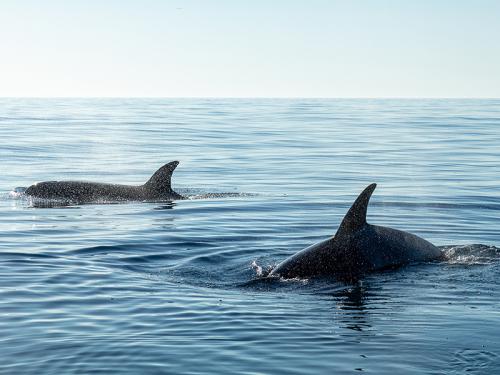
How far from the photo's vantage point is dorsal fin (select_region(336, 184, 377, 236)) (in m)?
12.0

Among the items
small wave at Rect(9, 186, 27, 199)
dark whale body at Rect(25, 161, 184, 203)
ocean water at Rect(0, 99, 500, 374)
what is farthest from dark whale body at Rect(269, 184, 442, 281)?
small wave at Rect(9, 186, 27, 199)

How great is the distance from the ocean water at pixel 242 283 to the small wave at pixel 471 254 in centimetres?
5

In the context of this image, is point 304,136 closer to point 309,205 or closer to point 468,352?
point 309,205

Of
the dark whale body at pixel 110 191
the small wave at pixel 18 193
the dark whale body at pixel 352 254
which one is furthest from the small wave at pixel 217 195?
the dark whale body at pixel 352 254

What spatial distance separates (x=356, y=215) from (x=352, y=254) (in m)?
0.52

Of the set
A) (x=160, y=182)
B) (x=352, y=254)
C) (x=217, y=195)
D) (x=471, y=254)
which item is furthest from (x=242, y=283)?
(x=217, y=195)

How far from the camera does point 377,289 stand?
11570mm

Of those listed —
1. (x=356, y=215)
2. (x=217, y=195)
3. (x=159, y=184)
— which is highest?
(x=159, y=184)

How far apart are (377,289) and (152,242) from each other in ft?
17.5

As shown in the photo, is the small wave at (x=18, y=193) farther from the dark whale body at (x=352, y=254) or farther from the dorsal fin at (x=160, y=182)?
the dark whale body at (x=352, y=254)

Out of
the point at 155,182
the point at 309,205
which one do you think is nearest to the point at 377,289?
the point at 309,205

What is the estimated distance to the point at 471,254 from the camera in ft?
45.4

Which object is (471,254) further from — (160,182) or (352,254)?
(160,182)

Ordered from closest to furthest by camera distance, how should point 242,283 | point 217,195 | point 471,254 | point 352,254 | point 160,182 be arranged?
point 242,283 < point 352,254 < point 471,254 < point 160,182 < point 217,195
